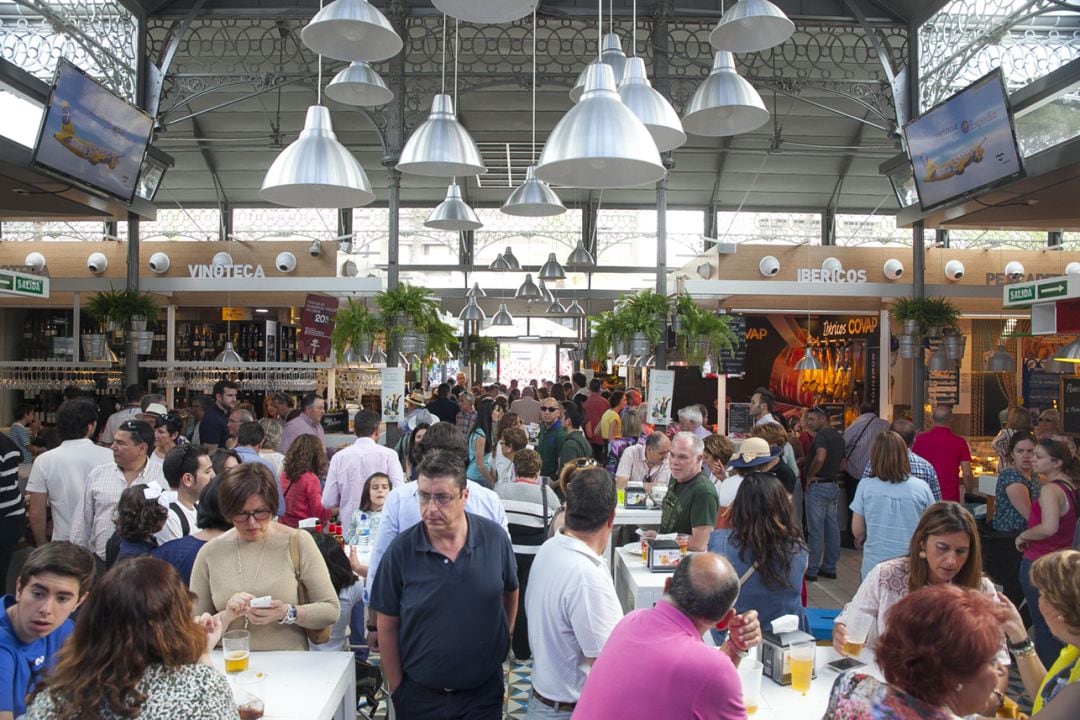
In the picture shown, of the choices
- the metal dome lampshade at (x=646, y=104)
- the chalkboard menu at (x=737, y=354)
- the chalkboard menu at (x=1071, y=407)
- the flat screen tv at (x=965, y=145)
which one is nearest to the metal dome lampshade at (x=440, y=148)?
the metal dome lampshade at (x=646, y=104)

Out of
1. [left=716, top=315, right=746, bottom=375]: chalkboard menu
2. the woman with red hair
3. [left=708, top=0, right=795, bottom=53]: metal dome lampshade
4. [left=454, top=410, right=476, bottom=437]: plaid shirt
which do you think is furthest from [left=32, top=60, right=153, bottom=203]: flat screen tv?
the woman with red hair

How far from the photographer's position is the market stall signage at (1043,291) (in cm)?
835

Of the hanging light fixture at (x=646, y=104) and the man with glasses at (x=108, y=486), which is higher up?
the hanging light fixture at (x=646, y=104)

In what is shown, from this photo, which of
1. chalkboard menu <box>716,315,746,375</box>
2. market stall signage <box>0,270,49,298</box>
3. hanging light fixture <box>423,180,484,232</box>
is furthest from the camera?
chalkboard menu <box>716,315,746,375</box>

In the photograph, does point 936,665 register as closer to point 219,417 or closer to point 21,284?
point 219,417

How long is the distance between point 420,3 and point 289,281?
4481 millimetres

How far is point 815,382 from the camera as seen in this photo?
54.3ft

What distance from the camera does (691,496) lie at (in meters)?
5.06

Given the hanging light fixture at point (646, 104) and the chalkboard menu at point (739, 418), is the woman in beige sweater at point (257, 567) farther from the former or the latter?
the chalkboard menu at point (739, 418)

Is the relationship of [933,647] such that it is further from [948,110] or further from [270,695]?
[948,110]

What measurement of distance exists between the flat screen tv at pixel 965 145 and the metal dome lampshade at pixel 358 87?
19.4ft

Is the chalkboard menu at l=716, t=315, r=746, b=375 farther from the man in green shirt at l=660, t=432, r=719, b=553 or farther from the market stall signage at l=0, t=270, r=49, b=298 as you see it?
the market stall signage at l=0, t=270, r=49, b=298

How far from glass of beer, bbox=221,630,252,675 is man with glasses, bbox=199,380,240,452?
219 inches

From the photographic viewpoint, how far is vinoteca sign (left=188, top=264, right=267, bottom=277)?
1402 cm
